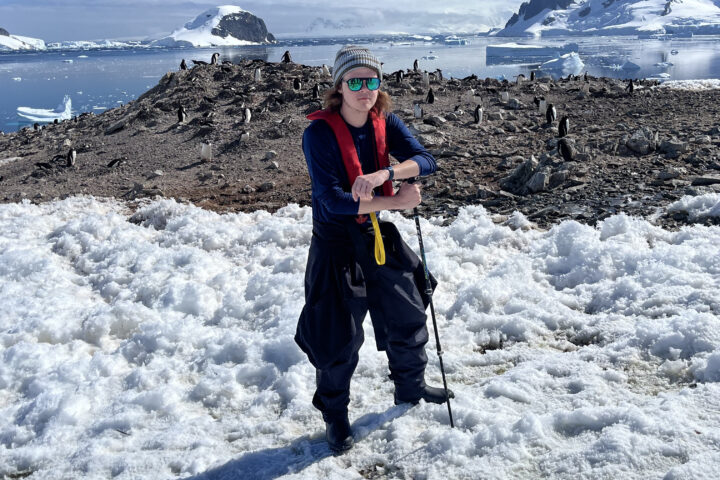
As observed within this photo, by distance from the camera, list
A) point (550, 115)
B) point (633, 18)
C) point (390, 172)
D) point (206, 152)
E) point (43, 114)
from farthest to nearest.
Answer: point (633, 18) → point (43, 114) → point (550, 115) → point (206, 152) → point (390, 172)

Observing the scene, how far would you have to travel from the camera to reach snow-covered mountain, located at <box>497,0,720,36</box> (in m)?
104

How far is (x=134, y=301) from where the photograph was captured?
497 centimetres

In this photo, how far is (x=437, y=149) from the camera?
945 centimetres

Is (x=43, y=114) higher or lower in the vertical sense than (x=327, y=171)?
higher

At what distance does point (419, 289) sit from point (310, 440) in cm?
96

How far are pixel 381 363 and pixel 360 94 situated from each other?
1783mm

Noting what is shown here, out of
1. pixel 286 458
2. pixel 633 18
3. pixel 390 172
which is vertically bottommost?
pixel 286 458

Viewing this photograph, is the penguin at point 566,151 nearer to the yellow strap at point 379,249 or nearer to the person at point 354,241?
the person at point 354,241

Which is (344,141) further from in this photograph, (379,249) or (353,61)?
(379,249)

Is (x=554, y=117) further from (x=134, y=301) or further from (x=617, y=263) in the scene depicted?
(x=134, y=301)

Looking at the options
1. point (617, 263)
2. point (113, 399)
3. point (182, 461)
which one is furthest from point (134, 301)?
point (617, 263)

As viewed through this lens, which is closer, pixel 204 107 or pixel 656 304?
pixel 656 304

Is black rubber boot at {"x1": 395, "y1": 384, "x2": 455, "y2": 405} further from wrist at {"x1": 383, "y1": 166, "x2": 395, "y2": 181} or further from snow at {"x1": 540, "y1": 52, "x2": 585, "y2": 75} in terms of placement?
snow at {"x1": 540, "y1": 52, "x2": 585, "y2": 75}

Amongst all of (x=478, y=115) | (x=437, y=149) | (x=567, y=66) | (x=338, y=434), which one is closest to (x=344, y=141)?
(x=338, y=434)
